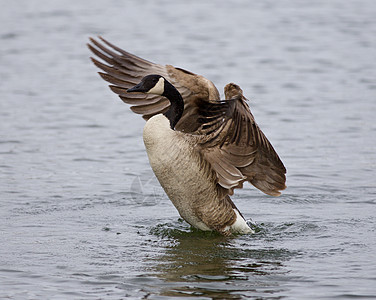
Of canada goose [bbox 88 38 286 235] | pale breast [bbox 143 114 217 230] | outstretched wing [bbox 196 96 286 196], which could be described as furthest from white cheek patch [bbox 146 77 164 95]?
outstretched wing [bbox 196 96 286 196]

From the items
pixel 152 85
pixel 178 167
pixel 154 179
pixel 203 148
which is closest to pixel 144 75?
pixel 152 85

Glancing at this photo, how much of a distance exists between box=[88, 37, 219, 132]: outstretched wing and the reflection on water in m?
1.31

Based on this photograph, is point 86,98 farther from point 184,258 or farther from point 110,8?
point 110,8

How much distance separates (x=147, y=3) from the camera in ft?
78.3

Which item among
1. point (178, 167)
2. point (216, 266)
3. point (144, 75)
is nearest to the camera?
point (216, 266)

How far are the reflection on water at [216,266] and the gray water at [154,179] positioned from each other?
19 millimetres

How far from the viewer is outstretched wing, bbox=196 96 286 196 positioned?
7074 millimetres

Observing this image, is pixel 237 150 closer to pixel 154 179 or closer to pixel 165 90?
pixel 165 90

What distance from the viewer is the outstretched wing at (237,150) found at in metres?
7.07

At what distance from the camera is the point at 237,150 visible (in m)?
7.56

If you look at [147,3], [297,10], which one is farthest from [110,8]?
[297,10]

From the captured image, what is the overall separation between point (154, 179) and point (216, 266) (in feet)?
11.3

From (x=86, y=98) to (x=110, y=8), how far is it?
9822mm

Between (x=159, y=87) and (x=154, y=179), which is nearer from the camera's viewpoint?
(x=159, y=87)
